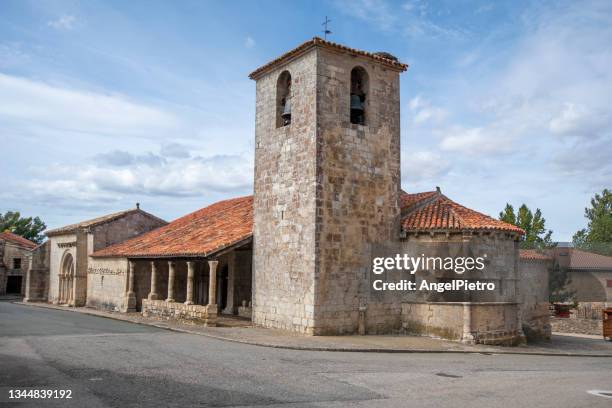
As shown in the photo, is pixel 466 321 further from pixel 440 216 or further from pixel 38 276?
pixel 38 276

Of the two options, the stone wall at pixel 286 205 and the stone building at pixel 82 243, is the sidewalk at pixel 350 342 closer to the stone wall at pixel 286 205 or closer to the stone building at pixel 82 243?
the stone wall at pixel 286 205

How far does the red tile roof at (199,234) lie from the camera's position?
19.3 meters

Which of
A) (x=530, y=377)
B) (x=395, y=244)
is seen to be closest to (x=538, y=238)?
(x=395, y=244)

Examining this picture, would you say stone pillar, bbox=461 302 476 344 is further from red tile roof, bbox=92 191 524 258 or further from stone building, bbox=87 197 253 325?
stone building, bbox=87 197 253 325

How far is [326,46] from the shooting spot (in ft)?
55.0

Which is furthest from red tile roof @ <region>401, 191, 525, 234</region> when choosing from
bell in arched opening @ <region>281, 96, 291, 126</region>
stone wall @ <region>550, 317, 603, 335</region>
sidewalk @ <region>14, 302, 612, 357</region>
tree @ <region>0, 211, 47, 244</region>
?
tree @ <region>0, 211, 47, 244</region>

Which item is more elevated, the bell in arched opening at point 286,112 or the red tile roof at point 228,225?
the bell in arched opening at point 286,112

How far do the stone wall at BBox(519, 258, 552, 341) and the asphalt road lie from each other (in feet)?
20.0

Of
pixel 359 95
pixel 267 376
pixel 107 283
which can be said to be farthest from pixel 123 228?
pixel 267 376

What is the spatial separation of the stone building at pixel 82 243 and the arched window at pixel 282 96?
14331 millimetres

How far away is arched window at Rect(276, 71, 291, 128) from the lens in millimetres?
18312

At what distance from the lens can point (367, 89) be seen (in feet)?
58.6

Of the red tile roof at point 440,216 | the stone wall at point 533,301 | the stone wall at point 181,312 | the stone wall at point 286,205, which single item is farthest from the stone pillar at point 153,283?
the stone wall at point 533,301

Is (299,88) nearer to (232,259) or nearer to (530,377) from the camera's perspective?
(232,259)
